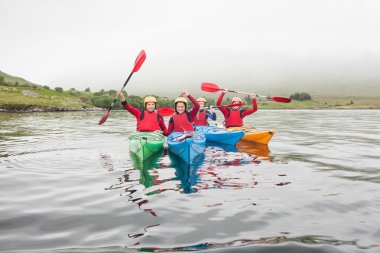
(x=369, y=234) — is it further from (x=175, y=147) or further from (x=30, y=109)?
(x=30, y=109)

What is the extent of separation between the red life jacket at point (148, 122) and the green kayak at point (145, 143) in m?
0.68

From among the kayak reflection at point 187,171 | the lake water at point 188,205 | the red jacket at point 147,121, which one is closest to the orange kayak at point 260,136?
the lake water at point 188,205

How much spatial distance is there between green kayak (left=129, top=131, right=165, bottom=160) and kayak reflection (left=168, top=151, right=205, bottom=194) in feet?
2.52

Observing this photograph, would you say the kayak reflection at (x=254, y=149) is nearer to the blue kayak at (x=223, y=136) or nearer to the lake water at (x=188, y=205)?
the blue kayak at (x=223, y=136)

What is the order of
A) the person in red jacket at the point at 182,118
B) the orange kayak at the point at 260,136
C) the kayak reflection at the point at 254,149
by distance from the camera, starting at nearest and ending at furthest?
1. the kayak reflection at the point at 254,149
2. the person in red jacket at the point at 182,118
3. the orange kayak at the point at 260,136

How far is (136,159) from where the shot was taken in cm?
1262

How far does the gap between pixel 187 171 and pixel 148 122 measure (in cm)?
467

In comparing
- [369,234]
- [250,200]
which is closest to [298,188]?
[250,200]

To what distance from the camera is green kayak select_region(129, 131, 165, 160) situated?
486 inches

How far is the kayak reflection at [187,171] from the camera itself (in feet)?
27.6

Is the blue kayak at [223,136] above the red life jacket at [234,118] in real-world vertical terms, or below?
below

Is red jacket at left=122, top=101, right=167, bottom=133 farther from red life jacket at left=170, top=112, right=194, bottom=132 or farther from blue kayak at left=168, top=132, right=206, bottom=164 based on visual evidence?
blue kayak at left=168, top=132, right=206, bottom=164

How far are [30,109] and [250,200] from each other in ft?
189

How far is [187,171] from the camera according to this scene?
34.0 feet
